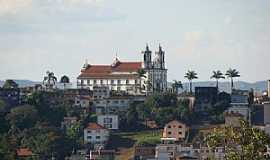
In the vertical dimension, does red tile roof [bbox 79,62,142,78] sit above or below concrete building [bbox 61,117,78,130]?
above

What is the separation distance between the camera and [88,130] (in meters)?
58.8

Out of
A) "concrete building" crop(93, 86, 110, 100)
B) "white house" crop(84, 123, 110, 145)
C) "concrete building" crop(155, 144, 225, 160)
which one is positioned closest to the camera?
"concrete building" crop(155, 144, 225, 160)

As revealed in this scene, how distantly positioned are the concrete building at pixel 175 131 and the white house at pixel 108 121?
13.7ft

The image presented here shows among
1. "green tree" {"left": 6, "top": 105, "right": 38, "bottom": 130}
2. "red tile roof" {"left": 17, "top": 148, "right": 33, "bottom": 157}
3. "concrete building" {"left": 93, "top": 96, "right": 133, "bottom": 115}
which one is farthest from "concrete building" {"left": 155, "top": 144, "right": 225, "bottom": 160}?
"concrete building" {"left": 93, "top": 96, "right": 133, "bottom": 115}

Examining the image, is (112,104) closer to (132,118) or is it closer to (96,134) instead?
(132,118)

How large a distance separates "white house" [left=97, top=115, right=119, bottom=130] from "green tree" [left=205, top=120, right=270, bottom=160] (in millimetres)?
47247

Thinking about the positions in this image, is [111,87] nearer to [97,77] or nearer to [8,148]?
[97,77]

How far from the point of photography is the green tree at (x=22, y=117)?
56906mm

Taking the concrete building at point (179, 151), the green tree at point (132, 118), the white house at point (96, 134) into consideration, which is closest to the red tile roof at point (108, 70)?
the green tree at point (132, 118)

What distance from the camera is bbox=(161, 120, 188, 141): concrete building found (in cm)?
5847

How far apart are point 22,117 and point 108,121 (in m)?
7.47

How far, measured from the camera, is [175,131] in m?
58.4

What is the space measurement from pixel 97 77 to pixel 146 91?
7.66 metres

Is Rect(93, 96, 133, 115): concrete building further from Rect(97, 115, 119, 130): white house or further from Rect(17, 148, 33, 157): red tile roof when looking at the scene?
Rect(17, 148, 33, 157): red tile roof
